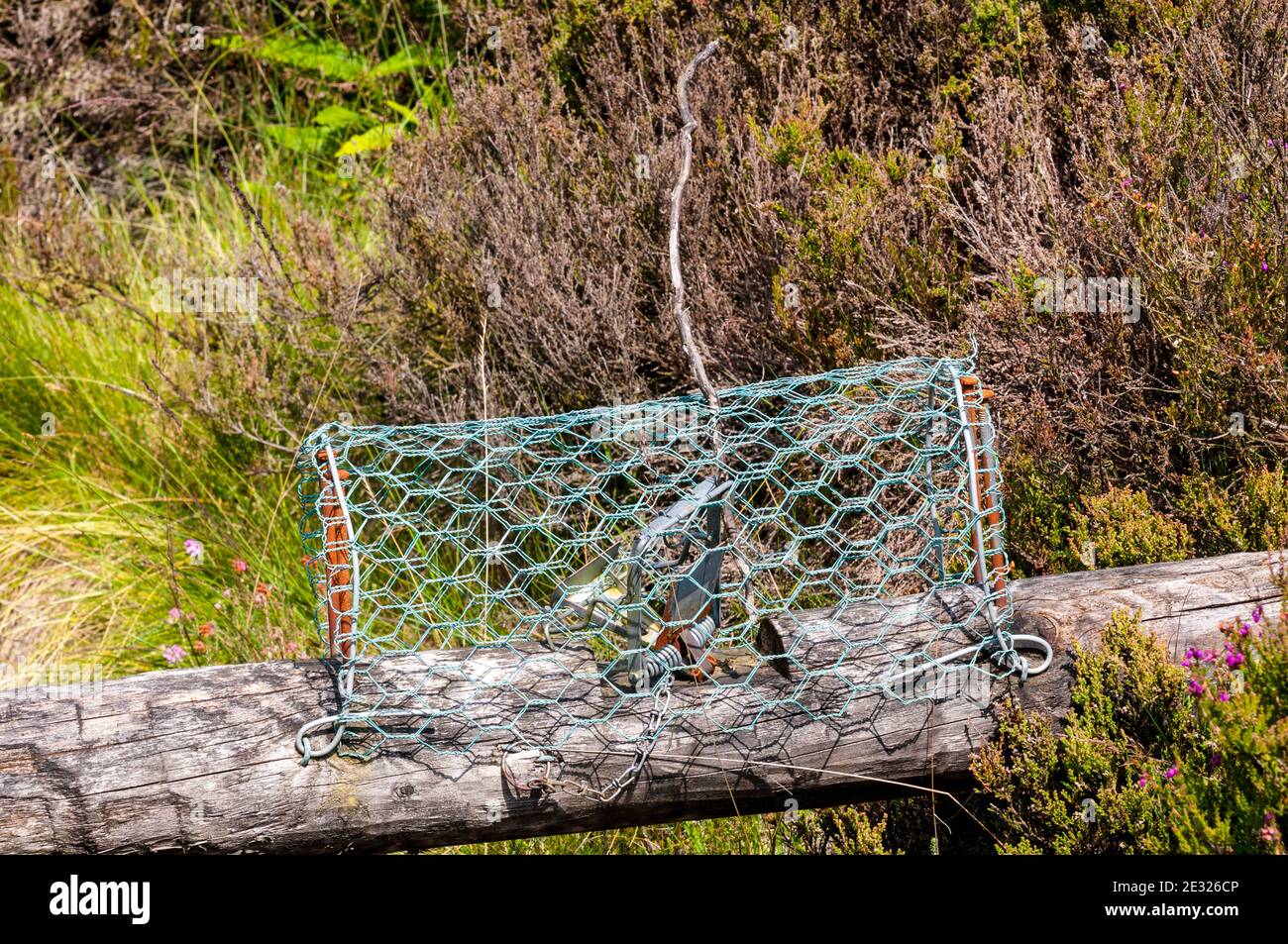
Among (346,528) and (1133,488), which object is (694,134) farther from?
(346,528)

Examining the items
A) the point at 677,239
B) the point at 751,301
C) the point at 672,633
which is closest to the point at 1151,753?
the point at 672,633

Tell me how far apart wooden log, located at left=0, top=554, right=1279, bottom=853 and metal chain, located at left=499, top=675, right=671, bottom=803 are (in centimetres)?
2

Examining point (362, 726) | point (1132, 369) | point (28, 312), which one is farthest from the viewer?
point (28, 312)

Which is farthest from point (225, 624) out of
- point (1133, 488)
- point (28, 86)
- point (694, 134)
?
point (28, 86)

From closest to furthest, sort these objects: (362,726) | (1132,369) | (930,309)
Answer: (362,726), (1132,369), (930,309)

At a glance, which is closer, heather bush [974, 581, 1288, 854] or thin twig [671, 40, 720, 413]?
heather bush [974, 581, 1288, 854]

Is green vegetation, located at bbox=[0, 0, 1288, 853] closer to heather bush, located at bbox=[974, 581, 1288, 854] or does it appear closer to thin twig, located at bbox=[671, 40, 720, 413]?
heather bush, located at bbox=[974, 581, 1288, 854]

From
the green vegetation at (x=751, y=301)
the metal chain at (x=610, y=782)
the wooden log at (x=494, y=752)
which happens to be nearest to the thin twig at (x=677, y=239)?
the green vegetation at (x=751, y=301)

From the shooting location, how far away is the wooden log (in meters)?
2.14

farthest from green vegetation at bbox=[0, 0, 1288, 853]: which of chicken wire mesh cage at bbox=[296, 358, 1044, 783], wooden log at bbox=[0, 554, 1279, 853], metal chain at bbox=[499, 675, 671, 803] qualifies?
metal chain at bbox=[499, 675, 671, 803]

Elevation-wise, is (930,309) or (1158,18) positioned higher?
(1158,18)

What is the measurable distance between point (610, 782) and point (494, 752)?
231 mm

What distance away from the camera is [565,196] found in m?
4.25

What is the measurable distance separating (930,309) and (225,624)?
234 centimetres
